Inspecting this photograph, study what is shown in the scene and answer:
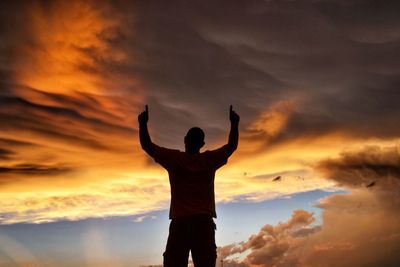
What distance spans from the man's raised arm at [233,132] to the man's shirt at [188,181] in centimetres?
59

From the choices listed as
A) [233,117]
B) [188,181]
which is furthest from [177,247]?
[233,117]

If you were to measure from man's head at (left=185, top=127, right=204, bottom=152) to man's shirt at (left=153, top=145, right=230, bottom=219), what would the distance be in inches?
6.0

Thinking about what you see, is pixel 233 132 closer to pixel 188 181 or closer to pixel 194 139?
pixel 194 139

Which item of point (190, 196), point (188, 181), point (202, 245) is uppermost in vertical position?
point (188, 181)

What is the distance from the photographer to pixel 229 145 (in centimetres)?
735

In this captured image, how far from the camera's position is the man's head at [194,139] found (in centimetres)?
694

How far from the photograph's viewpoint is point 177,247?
647cm

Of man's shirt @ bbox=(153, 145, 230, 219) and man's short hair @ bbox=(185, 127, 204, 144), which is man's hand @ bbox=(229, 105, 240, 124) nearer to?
man's short hair @ bbox=(185, 127, 204, 144)

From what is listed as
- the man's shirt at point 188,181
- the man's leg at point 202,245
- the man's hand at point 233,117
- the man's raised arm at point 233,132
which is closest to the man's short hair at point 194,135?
the man's shirt at point 188,181

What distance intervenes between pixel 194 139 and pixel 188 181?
29.1 inches

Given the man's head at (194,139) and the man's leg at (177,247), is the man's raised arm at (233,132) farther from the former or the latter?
the man's leg at (177,247)

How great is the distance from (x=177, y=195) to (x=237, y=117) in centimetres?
197

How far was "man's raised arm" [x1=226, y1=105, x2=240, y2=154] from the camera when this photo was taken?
7.35 meters

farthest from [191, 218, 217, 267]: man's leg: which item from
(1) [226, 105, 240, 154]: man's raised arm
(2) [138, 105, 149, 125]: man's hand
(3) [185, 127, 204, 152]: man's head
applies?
(2) [138, 105, 149, 125]: man's hand
